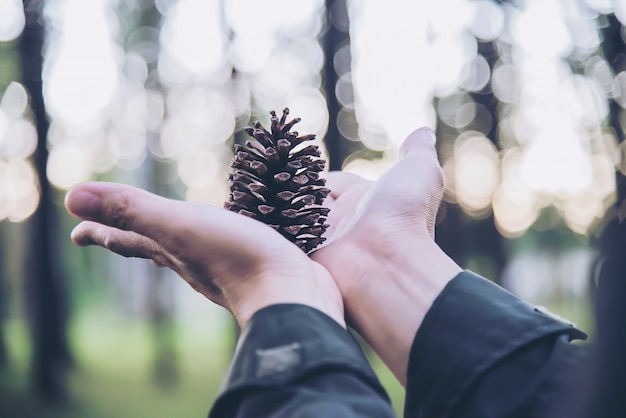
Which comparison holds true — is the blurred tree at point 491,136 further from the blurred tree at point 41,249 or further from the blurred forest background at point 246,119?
the blurred tree at point 41,249

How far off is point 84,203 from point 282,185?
26.0 inches

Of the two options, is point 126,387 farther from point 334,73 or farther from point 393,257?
point 393,257

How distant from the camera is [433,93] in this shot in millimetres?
9141

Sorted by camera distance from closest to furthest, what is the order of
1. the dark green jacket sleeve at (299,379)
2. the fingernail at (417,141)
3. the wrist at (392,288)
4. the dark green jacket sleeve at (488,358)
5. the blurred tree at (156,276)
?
the dark green jacket sleeve at (299,379) → the dark green jacket sleeve at (488,358) → the wrist at (392,288) → the fingernail at (417,141) → the blurred tree at (156,276)

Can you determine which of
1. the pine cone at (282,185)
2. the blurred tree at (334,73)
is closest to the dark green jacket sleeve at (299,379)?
the pine cone at (282,185)

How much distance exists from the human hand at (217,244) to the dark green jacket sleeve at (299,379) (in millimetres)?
174

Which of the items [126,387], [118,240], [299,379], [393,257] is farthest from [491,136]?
[299,379]

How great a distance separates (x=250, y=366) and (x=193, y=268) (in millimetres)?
467

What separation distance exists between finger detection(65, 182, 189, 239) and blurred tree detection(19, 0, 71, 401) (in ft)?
22.3

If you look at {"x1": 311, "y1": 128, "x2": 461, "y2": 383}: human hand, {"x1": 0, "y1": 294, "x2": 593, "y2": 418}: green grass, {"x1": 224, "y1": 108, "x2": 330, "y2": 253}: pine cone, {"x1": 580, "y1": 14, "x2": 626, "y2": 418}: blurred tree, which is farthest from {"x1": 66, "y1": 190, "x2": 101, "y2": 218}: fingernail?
{"x1": 0, "y1": 294, "x2": 593, "y2": 418}: green grass

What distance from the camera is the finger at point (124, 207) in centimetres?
130

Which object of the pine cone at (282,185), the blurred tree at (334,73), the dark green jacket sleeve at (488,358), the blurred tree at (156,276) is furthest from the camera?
the blurred tree at (156,276)

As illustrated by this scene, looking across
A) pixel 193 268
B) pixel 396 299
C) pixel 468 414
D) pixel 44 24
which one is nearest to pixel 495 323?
pixel 468 414

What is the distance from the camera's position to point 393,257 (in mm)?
1686
